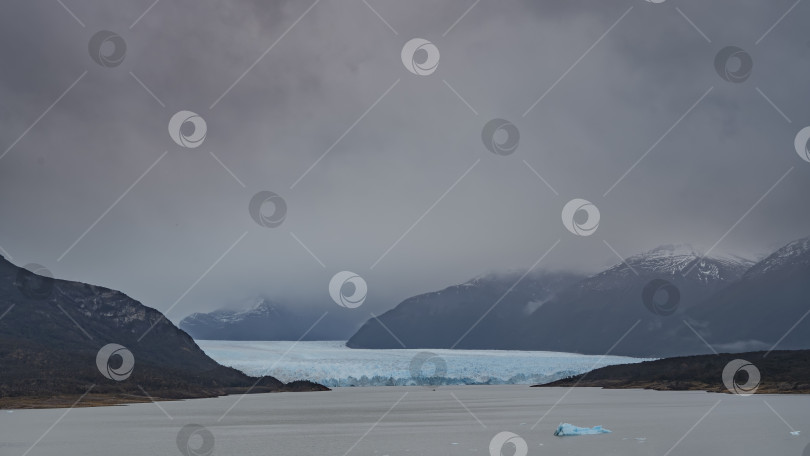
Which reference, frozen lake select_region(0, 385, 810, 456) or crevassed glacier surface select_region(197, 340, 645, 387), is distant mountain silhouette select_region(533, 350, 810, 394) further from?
frozen lake select_region(0, 385, 810, 456)

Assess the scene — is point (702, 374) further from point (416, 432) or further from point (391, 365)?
point (416, 432)

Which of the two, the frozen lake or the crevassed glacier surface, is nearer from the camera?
the frozen lake

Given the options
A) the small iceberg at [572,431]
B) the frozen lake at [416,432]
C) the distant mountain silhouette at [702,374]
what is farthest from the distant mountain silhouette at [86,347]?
the small iceberg at [572,431]

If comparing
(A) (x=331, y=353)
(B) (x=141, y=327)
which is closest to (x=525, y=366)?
(A) (x=331, y=353)

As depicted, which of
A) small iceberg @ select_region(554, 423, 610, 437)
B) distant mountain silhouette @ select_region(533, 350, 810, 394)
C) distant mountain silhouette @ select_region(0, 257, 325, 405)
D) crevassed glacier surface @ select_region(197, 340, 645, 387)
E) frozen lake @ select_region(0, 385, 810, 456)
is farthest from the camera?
crevassed glacier surface @ select_region(197, 340, 645, 387)

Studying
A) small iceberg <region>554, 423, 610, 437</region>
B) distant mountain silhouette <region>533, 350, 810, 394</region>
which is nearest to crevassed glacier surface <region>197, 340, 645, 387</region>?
distant mountain silhouette <region>533, 350, 810, 394</region>

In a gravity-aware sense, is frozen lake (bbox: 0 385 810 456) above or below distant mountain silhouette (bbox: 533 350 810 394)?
below

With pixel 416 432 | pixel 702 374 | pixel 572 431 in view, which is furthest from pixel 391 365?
pixel 572 431
